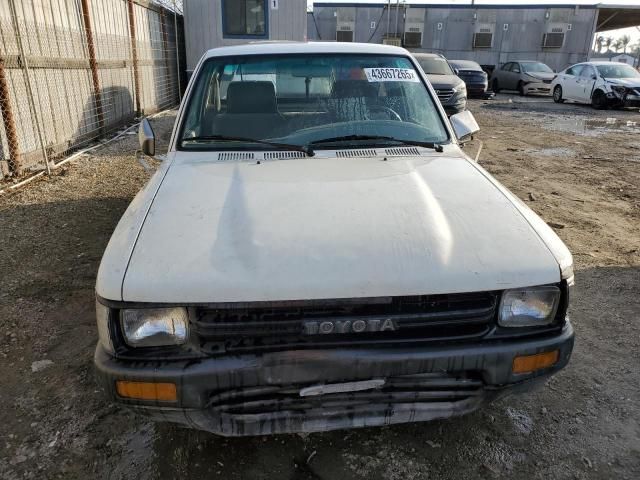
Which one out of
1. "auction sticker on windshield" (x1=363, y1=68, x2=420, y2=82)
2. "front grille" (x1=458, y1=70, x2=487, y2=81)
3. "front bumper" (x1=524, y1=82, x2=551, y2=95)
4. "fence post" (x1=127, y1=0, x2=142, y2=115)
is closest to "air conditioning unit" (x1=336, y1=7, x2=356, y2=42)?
"front grille" (x1=458, y1=70, x2=487, y2=81)

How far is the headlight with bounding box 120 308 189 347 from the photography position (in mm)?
1774

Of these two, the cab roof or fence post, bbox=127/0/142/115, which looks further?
fence post, bbox=127/0/142/115

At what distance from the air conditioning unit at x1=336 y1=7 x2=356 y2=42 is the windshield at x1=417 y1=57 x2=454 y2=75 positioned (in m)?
15.1

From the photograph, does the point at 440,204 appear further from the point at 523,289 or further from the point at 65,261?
the point at 65,261

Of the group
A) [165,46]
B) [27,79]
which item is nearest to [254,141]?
[27,79]

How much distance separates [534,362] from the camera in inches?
76.0

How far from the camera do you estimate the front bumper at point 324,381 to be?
177 centimetres

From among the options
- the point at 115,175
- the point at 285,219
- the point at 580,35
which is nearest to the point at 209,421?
the point at 285,219

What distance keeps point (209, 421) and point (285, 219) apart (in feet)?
2.72

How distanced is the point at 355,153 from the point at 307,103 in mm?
541

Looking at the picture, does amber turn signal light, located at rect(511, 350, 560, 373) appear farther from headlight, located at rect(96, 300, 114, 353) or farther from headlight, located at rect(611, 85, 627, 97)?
headlight, located at rect(611, 85, 627, 97)

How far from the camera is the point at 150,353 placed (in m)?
1.82

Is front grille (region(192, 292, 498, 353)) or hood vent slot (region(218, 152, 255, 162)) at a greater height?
hood vent slot (region(218, 152, 255, 162))

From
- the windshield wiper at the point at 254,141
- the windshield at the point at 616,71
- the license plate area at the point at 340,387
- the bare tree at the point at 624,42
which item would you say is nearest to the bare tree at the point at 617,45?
the bare tree at the point at 624,42
